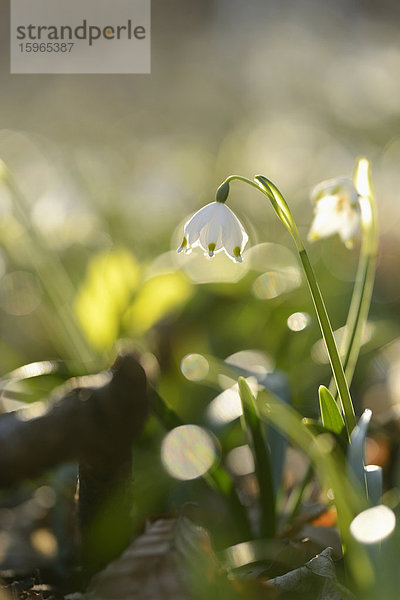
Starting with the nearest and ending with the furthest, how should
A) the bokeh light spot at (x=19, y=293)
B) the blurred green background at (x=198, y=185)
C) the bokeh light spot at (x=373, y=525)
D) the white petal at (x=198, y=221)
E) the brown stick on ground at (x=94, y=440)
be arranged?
the bokeh light spot at (x=373, y=525) < the brown stick on ground at (x=94, y=440) < the white petal at (x=198, y=221) < the blurred green background at (x=198, y=185) < the bokeh light spot at (x=19, y=293)

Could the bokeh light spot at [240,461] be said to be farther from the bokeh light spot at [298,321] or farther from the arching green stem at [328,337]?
the arching green stem at [328,337]

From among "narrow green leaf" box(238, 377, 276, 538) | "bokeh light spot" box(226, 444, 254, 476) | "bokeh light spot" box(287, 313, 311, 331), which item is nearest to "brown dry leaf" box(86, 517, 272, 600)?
"narrow green leaf" box(238, 377, 276, 538)

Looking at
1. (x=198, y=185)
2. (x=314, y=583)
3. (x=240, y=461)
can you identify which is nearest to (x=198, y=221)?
(x=314, y=583)

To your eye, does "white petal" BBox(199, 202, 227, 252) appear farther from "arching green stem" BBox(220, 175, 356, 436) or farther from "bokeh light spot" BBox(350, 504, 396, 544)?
"bokeh light spot" BBox(350, 504, 396, 544)

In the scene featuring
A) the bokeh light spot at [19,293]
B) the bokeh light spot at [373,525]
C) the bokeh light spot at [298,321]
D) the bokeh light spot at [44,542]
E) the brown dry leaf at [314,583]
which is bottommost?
the brown dry leaf at [314,583]

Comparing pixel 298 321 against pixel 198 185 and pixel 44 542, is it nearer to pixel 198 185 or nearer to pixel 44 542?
pixel 44 542

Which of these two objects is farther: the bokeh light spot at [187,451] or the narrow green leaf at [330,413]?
the bokeh light spot at [187,451]

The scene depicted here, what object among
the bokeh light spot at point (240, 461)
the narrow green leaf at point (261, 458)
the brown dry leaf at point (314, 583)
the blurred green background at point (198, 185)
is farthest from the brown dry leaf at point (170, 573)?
the bokeh light spot at point (240, 461)
